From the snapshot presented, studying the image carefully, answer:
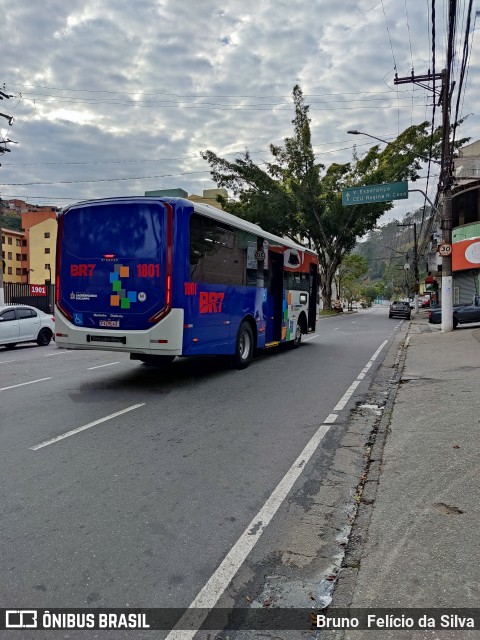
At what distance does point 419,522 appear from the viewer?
343 centimetres

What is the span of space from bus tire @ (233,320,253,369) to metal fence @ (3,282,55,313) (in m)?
19.6

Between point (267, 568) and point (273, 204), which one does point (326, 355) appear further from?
point (273, 204)

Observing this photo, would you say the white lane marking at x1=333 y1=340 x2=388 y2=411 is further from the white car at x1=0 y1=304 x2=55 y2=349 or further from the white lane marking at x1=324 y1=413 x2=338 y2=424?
the white car at x1=0 y1=304 x2=55 y2=349

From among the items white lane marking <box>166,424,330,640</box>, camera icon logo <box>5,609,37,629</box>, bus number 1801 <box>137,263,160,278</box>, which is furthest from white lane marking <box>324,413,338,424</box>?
camera icon logo <box>5,609,37,629</box>

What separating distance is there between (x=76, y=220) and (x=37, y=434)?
4.48 metres

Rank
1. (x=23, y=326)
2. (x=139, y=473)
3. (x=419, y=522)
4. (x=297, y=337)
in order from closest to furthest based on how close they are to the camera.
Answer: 1. (x=419, y=522)
2. (x=139, y=473)
3. (x=297, y=337)
4. (x=23, y=326)

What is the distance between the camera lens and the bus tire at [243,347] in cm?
1033

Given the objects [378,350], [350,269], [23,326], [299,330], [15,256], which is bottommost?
[378,350]

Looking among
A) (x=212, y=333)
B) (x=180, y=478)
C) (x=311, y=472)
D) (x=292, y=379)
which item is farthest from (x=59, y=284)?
(x=311, y=472)

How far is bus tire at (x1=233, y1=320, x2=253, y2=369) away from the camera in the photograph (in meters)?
10.3

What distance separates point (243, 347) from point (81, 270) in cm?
411

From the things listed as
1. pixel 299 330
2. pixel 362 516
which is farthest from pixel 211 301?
pixel 299 330

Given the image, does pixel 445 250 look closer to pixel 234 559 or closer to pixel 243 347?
pixel 243 347

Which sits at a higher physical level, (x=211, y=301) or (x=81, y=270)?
(x=81, y=270)
